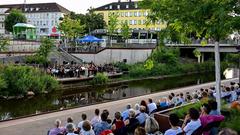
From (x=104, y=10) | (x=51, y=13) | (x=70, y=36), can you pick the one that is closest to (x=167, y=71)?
(x=70, y=36)

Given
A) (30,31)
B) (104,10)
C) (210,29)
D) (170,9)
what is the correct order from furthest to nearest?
1. (104,10)
2. (30,31)
3. (170,9)
4. (210,29)

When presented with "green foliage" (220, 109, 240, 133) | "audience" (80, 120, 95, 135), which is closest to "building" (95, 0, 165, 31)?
"green foliage" (220, 109, 240, 133)

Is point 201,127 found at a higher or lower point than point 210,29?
lower

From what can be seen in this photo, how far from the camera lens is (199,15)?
11172 millimetres

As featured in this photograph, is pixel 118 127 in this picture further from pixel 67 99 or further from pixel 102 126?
pixel 67 99

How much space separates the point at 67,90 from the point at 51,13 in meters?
103

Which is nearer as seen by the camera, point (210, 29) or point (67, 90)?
point (210, 29)

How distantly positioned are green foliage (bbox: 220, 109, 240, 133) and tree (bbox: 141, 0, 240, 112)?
0.71 metres

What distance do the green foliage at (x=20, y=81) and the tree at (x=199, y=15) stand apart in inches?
860

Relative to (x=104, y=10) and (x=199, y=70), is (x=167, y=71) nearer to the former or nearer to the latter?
(x=199, y=70)

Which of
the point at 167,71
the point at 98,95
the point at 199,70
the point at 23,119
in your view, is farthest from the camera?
the point at 199,70

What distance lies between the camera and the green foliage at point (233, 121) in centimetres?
1107

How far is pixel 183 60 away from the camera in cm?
7000

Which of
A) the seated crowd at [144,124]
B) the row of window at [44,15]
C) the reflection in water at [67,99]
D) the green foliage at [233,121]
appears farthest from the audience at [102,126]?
the row of window at [44,15]
